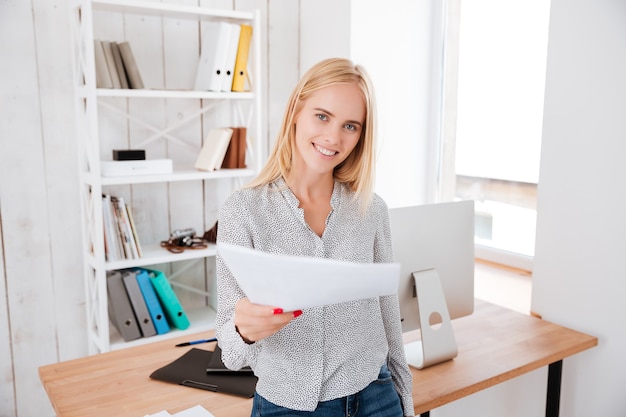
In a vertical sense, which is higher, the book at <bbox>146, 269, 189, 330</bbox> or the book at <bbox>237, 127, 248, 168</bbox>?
the book at <bbox>237, 127, 248, 168</bbox>

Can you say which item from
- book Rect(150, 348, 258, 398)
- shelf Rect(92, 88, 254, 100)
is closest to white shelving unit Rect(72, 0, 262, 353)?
shelf Rect(92, 88, 254, 100)

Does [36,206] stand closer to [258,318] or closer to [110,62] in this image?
[110,62]

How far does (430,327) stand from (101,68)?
1643 mm

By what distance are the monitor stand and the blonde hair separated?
18.1 inches

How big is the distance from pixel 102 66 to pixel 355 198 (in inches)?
58.2

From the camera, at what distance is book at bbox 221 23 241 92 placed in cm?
253

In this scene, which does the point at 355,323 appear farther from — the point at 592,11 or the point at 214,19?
the point at 214,19

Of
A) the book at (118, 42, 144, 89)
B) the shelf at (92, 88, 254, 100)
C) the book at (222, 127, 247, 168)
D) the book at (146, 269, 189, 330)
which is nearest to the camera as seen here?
the shelf at (92, 88, 254, 100)

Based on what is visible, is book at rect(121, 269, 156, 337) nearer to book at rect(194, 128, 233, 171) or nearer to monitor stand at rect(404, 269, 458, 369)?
book at rect(194, 128, 233, 171)

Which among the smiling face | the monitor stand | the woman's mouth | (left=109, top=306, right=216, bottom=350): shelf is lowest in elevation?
(left=109, top=306, right=216, bottom=350): shelf

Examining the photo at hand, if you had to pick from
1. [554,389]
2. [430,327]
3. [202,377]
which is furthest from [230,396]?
[554,389]

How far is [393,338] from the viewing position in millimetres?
1336

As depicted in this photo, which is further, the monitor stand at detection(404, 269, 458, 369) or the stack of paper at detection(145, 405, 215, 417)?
the monitor stand at detection(404, 269, 458, 369)

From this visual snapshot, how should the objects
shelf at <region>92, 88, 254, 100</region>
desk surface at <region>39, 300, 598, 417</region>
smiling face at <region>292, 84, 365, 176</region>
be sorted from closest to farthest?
smiling face at <region>292, 84, 365, 176</region> → desk surface at <region>39, 300, 598, 417</region> → shelf at <region>92, 88, 254, 100</region>
